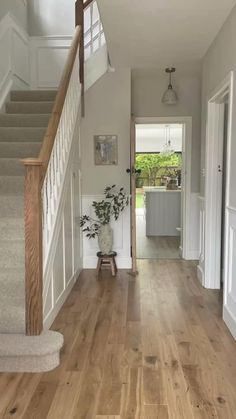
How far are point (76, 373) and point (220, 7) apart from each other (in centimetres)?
287

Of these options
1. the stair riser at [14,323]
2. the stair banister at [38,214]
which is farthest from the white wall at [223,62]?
the stair riser at [14,323]

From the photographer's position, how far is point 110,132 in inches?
185

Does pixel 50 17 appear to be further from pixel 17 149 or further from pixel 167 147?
pixel 167 147

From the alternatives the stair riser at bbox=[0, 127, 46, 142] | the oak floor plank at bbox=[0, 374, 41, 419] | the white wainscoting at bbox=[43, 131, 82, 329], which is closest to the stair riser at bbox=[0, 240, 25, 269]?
the white wainscoting at bbox=[43, 131, 82, 329]

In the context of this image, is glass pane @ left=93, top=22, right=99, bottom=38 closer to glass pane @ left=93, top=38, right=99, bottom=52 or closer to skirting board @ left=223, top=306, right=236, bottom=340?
glass pane @ left=93, top=38, right=99, bottom=52

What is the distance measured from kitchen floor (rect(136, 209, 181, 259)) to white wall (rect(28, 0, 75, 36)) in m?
3.55

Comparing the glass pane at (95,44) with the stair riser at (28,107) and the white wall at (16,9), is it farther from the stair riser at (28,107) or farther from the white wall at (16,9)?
the stair riser at (28,107)

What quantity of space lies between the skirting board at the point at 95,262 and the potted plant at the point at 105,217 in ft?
0.96

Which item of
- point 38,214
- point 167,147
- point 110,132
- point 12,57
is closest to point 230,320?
point 38,214

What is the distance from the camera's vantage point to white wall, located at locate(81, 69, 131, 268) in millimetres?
4648

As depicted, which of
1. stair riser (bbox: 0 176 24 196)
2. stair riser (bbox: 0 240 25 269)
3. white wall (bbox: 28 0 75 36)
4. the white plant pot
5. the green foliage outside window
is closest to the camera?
stair riser (bbox: 0 240 25 269)

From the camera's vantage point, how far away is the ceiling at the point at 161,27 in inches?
111

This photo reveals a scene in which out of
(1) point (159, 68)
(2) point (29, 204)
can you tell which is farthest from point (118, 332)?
(1) point (159, 68)

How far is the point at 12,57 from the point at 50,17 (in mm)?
1286
